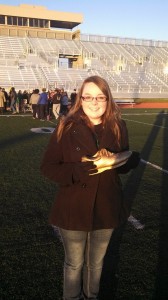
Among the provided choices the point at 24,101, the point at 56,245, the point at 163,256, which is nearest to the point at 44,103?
the point at 24,101

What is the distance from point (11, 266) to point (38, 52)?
4356 centimetres

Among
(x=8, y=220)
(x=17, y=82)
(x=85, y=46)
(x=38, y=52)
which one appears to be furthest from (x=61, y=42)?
(x=8, y=220)

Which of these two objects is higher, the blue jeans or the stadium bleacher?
the stadium bleacher

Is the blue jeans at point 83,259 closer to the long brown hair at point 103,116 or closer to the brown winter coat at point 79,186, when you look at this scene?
the brown winter coat at point 79,186

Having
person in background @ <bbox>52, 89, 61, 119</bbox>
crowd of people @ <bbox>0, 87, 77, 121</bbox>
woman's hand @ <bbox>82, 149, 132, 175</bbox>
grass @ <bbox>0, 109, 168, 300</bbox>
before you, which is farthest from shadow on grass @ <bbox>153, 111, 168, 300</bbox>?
person in background @ <bbox>52, 89, 61, 119</bbox>

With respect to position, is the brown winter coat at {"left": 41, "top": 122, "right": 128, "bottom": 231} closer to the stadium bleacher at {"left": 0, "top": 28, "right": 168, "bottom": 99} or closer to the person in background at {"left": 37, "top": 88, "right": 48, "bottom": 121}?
the person in background at {"left": 37, "top": 88, "right": 48, "bottom": 121}

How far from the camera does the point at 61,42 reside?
4950cm

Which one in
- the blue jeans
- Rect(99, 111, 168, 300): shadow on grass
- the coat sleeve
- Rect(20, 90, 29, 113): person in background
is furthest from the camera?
Rect(20, 90, 29, 113): person in background

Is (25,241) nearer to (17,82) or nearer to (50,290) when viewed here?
(50,290)

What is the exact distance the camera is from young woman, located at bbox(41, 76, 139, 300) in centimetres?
219

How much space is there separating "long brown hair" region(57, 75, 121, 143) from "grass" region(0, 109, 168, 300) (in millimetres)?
1588

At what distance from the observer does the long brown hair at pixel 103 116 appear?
87.5 inches

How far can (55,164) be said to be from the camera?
2.25 meters

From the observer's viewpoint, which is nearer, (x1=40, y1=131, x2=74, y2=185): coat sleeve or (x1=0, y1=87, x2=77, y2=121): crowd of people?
(x1=40, y1=131, x2=74, y2=185): coat sleeve
